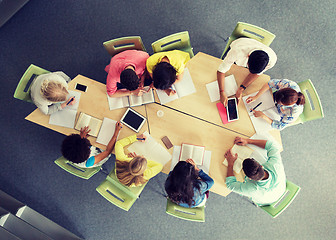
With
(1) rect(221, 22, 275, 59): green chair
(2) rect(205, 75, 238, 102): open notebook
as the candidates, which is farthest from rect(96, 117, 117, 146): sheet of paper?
(1) rect(221, 22, 275, 59): green chair

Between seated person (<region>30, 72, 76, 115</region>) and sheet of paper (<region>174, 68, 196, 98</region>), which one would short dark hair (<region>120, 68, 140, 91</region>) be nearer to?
sheet of paper (<region>174, 68, 196, 98</region>)

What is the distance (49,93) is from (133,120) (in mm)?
827

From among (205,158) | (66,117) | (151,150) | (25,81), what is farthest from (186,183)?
(25,81)

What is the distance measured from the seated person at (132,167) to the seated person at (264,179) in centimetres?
70

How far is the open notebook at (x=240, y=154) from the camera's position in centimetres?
211

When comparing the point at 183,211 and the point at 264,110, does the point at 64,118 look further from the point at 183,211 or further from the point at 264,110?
the point at 264,110

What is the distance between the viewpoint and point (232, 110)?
7.14ft

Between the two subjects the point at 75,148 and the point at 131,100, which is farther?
the point at 131,100

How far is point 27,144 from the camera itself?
3.03 m

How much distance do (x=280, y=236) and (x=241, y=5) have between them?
3245 mm

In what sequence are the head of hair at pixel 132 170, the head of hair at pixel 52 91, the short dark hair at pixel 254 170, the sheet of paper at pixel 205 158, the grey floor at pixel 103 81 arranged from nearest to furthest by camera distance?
the short dark hair at pixel 254 170 < the head of hair at pixel 132 170 < the head of hair at pixel 52 91 < the sheet of paper at pixel 205 158 < the grey floor at pixel 103 81

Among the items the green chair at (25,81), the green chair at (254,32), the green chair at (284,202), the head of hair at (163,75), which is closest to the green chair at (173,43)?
the head of hair at (163,75)

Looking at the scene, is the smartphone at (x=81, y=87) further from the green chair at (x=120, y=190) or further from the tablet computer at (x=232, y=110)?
the tablet computer at (x=232, y=110)

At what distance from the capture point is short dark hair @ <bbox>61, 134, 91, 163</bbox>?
194cm
